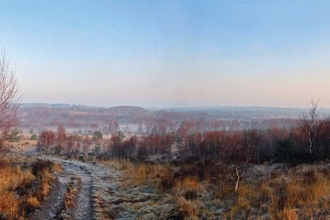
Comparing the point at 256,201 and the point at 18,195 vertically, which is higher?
the point at 256,201

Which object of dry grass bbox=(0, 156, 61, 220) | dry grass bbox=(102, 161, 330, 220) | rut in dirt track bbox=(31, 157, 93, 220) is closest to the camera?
dry grass bbox=(102, 161, 330, 220)

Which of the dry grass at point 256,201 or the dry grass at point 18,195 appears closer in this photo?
the dry grass at point 256,201

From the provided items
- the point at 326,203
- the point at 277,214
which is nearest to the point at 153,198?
the point at 277,214

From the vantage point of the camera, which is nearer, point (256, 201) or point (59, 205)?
point (256, 201)

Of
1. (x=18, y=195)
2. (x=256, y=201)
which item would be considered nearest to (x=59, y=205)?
(x=18, y=195)

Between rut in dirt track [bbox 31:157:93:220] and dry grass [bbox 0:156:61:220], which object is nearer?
dry grass [bbox 0:156:61:220]

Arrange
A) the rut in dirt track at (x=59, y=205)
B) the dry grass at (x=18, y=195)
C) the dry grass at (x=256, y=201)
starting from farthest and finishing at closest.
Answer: the rut in dirt track at (x=59, y=205), the dry grass at (x=18, y=195), the dry grass at (x=256, y=201)

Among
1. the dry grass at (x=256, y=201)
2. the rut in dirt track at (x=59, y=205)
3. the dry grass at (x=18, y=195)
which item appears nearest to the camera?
the dry grass at (x=256, y=201)

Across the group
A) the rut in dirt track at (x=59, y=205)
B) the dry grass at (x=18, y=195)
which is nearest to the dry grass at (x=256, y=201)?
the rut in dirt track at (x=59, y=205)

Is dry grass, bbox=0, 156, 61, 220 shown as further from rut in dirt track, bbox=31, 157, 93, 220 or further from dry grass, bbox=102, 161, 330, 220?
dry grass, bbox=102, 161, 330, 220

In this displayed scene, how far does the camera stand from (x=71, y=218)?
663 centimetres

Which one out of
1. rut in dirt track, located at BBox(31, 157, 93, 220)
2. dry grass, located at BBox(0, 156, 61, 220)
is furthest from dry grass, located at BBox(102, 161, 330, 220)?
dry grass, located at BBox(0, 156, 61, 220)

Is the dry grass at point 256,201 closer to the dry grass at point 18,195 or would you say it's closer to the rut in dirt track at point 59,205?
the rut in dirt track at point 59,205

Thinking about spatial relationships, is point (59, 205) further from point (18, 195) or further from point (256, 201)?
point (256, 201)
